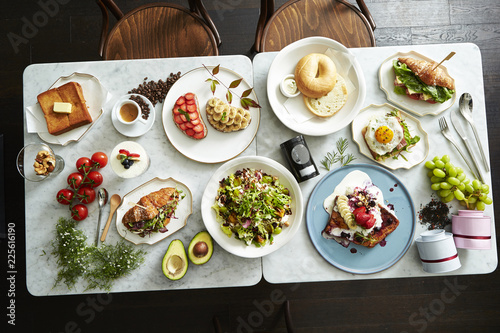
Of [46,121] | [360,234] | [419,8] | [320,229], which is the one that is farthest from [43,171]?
[419,8]

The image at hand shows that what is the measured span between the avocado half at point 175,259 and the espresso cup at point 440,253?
1.32 meters

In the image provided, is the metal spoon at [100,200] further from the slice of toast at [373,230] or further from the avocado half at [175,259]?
the slice of toast at [373,230]

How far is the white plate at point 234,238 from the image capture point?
183 centimetres

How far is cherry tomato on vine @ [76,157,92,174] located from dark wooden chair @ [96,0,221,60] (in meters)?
0.75

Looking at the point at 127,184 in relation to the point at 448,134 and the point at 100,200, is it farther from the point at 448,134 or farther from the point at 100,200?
the point at 448,134

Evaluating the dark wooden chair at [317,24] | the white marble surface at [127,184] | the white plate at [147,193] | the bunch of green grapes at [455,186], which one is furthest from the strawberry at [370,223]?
the dark wooden chair at [317,24]

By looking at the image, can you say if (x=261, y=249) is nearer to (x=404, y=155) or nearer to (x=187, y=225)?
(x=187, y=225)

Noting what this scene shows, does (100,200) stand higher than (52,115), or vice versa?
(52,115)

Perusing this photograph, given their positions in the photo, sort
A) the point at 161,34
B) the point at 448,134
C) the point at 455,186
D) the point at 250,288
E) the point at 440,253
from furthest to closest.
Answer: the point at 250,288
the point at 161,34
the point at 448,134
the point at 455,186
the point at 440,253

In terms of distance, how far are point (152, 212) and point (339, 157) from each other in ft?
3.64

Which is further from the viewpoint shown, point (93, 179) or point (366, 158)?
point (366, 158)

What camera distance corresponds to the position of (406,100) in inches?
79.5

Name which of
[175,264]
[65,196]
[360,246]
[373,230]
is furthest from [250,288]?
[65,196]

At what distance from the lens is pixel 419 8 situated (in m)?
2.98
